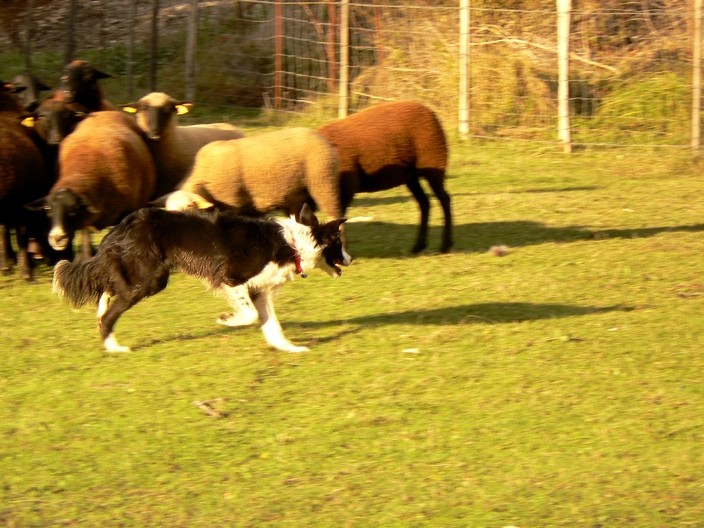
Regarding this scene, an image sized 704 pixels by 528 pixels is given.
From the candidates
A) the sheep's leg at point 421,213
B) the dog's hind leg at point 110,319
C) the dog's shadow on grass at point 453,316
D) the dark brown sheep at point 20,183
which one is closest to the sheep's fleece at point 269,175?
the sheep's leg at point 421,213

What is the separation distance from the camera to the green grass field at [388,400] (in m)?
5.07

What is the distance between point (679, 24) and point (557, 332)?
853cm

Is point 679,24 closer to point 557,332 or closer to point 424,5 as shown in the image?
point 424,5

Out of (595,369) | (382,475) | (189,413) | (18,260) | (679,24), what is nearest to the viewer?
(382,475)

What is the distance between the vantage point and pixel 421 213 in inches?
399

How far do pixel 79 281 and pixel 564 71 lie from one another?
28.7 feet

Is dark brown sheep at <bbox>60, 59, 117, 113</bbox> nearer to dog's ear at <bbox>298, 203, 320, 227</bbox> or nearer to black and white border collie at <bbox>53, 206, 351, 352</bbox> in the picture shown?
black and white border collie at <bbox>53, 206, 351, 352</bbox>

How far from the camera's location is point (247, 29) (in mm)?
18562

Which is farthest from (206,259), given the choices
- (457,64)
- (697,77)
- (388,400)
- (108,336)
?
(457,64)

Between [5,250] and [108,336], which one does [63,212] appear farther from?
[108,336]

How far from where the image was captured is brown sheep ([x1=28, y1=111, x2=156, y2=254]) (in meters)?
8.47

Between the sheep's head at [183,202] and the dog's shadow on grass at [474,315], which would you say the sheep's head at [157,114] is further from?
the dog's shadow on grass at [474,315]

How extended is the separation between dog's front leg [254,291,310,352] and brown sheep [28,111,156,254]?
6.84ft

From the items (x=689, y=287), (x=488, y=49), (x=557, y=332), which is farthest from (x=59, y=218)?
(x=488, y=49)
